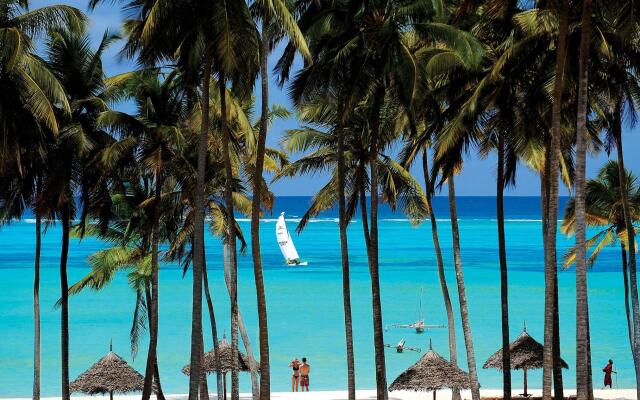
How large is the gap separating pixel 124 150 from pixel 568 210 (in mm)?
15879

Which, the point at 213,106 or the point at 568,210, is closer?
the point at 213,106

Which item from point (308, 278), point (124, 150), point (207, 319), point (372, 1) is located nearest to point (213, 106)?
point (124, 150)

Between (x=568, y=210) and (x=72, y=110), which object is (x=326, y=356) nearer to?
(x=568, y=210)

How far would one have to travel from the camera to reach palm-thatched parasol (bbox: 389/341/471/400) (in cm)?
2858

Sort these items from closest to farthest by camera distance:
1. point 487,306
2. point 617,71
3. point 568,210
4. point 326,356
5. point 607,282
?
point 617,71
point 568,210
point 326,356
point 487,306
point 607,282

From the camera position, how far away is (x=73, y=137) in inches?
1058

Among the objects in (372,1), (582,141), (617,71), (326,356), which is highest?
(372,1)

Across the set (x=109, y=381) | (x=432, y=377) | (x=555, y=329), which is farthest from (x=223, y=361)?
(x=555, y=329)

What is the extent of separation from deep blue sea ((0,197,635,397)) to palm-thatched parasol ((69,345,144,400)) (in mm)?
12592

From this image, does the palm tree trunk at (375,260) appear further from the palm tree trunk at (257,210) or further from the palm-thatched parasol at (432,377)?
the palm tree trunk at (257,210)

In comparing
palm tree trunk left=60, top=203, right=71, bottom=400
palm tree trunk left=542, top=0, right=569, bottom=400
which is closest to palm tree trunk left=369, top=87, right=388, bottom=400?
palm tree trunk left=542, top=0, right=569, bottom=400

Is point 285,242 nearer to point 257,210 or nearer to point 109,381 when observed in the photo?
point 109,381

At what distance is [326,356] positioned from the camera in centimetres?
4909

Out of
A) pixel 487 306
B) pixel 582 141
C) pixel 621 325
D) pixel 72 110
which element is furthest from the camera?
pixel 487 306
